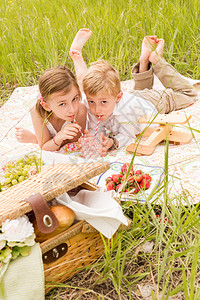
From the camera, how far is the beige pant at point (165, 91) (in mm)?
2936

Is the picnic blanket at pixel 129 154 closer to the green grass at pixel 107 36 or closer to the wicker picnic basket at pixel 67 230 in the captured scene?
the wicker picnic basket at pixel 67 230

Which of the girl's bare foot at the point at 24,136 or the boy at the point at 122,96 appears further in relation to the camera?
the girl's bare foot at the point at 24,136

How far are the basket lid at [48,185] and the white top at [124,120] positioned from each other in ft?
3.82

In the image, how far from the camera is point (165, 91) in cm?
299

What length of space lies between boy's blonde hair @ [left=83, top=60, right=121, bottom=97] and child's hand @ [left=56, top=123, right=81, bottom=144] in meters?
0.24

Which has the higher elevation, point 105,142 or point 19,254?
point 19,254

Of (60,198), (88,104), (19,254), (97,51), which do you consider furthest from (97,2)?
(19,254)

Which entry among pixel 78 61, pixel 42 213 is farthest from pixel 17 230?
pixel 78 61

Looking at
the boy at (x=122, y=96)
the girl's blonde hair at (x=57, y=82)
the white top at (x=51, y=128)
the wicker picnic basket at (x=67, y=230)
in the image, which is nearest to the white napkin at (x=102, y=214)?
the wicker picnic basket at (x=67, y=230)

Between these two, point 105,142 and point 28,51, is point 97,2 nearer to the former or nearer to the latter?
point 28,51

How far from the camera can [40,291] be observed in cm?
124

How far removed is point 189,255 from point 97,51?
2.69 metres

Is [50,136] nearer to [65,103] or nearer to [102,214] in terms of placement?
[65,103]

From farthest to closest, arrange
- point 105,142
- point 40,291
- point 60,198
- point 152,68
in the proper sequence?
point 152,68 < point 105,142 < point 60,198 < point 40,291
